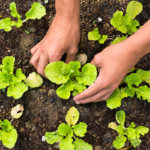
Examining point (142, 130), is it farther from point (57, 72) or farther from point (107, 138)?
point (57, 72)

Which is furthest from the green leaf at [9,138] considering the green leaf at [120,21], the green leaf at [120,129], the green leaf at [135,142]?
the green leaf at [120,21]

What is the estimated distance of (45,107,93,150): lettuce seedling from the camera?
1.37 metres

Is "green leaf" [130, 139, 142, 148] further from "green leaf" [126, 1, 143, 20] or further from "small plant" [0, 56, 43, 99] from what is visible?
"green leaf" [126, 1, 143, 20]

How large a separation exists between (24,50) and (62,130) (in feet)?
2.67

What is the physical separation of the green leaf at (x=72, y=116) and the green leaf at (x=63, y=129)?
0.06 metres

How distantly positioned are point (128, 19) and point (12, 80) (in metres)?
1.16

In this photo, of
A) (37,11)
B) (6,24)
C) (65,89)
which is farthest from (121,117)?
(6,24)

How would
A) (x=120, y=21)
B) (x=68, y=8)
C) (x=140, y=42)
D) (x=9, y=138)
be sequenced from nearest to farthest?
1. (x=140, y=42)
2. (x=68, y=8)
3. (x=9, y=138)
4. (x=120, y=21)

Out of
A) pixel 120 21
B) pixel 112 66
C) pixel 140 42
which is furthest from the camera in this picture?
pixel 120 21

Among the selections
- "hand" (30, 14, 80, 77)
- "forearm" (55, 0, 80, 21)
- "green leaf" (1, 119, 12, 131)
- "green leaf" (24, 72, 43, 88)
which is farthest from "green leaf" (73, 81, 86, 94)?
"green leaf" (1, 119, 12, 131)

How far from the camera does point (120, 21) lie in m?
1.51

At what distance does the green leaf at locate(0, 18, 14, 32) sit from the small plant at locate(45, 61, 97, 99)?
2.08 feet

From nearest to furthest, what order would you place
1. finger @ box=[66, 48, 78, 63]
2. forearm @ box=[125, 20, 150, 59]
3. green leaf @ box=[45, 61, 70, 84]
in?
forearm @ box=[125, 20, 150, 59] < green leaf @ box=[45, 61, 70, 84] < finger @ box=[66, 48, 78, 63]

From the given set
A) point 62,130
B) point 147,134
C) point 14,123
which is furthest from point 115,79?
point 14,123
